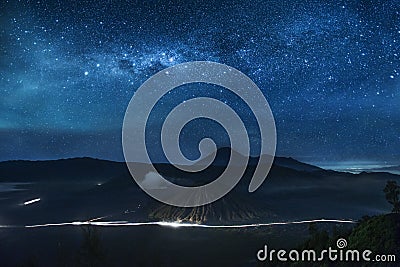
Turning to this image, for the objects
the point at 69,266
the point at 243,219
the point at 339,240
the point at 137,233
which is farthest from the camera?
the point at 243,219

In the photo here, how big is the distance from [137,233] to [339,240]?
8758 cm

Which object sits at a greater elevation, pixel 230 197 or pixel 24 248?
pixel 230 197

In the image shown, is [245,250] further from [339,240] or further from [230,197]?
[230,197]

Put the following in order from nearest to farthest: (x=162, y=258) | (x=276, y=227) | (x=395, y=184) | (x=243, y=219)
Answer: (x=395, y=184)
(x=162, y=258)
(x=276, y=227)
(x=243, y=219)

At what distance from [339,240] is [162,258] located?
5545 cm

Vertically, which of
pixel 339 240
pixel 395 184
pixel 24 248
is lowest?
pixel 24 248

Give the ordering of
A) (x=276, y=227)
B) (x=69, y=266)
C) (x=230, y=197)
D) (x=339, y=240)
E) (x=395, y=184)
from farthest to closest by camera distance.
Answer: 1. (x=230, y=197)
2. (x=276, y=227)
3. (x=69, y=266)
4. (x=395, y=184)
5. (x=339, y=240)

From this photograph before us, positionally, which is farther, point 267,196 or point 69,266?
point 267,196

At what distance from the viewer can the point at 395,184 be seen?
20250 millimetres

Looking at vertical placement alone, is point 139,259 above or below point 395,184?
below

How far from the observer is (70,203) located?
19125cm

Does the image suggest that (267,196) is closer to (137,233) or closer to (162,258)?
(137,233)

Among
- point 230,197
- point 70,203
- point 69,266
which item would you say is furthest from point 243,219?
point 70,203

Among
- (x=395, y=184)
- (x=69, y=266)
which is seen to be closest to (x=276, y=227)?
(x=69, y=266)
